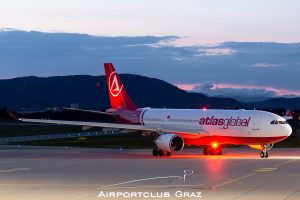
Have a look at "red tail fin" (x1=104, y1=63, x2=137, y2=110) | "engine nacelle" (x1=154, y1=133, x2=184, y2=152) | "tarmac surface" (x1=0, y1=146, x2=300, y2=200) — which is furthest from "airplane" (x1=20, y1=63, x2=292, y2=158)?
"tarmac surface" (x1=0, y1=146, x2=300, y2=200)

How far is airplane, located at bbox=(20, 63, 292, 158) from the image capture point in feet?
167

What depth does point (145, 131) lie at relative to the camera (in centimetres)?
5528

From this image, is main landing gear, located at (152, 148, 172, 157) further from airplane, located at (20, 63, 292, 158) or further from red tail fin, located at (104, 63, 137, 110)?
red tail fin, located at (104, 63, 137, 110)

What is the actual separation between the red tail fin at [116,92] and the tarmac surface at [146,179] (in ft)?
43.8

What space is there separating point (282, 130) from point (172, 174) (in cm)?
1669

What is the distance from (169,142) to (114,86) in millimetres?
11976

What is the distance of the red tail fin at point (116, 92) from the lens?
203 ft

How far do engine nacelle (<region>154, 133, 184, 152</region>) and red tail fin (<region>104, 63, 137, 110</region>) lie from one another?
8709 mm

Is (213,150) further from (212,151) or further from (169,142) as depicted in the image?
(169,142)

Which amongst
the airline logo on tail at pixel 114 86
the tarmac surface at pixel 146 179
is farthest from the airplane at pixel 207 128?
the tarmac surface at pixel 146 179

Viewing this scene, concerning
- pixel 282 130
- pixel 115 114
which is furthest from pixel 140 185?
pixel 115 114

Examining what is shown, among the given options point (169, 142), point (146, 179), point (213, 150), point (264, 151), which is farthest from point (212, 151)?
point (146, 179)

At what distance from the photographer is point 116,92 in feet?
205

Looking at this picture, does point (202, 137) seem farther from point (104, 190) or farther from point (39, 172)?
point (104, 190)
